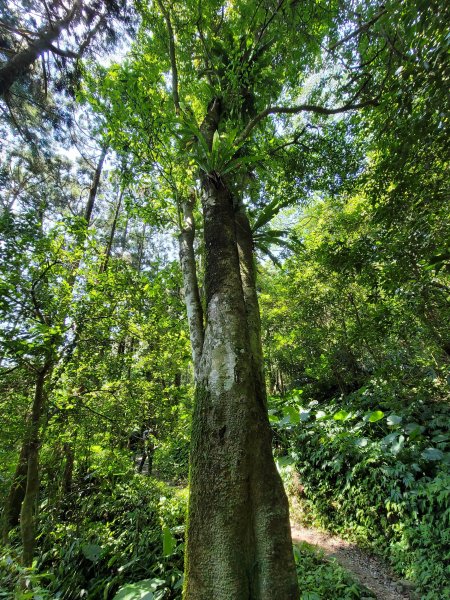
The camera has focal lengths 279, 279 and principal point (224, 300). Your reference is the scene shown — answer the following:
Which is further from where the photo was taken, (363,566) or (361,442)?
(361,442)

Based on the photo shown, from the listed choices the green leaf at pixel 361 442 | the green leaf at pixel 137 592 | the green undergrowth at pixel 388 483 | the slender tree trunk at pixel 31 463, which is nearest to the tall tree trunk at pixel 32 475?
the slender tree trunk at pixel 31 463

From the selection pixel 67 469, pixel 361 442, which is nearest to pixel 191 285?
pixel 67 469

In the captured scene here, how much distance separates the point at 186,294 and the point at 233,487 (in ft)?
5.88

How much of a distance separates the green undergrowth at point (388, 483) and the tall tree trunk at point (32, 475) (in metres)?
2.78

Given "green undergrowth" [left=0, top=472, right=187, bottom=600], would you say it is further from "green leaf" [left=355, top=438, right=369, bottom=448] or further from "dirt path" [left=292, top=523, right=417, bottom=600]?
"green leaf" [left=355, top=438, right=369, bottom=448]

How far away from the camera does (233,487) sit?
4.63ft

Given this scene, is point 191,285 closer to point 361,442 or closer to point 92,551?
point 92,551

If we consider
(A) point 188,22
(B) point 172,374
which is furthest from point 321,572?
(A) point 188,22

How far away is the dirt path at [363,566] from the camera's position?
3.30 metres

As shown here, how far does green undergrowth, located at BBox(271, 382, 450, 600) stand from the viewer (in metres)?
3.33

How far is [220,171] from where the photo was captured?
8.40 feet

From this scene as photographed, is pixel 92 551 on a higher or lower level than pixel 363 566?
higher

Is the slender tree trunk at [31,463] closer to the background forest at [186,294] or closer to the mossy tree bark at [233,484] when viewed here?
the background forest at [186,294]

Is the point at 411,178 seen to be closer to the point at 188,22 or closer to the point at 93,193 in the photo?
the point at 188,22
